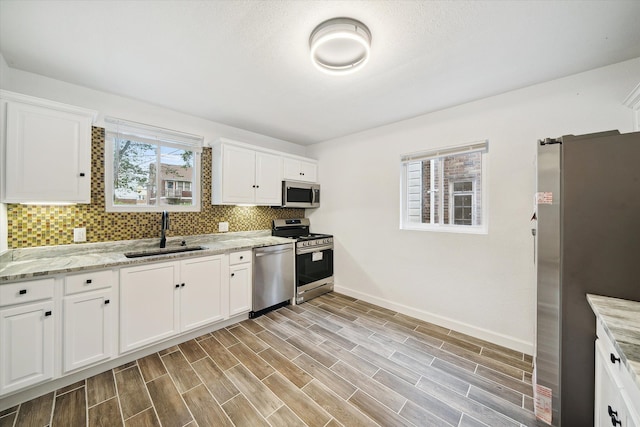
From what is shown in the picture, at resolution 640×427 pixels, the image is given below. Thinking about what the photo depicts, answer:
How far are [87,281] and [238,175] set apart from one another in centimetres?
184

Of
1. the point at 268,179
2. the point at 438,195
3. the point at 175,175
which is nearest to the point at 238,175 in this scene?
the point at 268,179

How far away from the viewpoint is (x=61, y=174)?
79.1 inches

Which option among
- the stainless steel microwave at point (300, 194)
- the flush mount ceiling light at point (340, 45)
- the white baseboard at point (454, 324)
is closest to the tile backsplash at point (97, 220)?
the stainless steel microwave at point (300, 194)

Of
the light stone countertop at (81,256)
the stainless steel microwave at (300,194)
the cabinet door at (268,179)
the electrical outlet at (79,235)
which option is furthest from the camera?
the stainless steel microwave at (300,194)

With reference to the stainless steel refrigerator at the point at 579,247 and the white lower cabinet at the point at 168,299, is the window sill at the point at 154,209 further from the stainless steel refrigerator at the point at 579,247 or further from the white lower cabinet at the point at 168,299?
the stainless steel refrigerator at the point at 579,247

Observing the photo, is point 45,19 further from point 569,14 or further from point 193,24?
point 569,14

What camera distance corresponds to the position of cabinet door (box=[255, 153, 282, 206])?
3408 mm

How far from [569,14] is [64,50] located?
136 inches

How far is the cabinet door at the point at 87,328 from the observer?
5.96 ft

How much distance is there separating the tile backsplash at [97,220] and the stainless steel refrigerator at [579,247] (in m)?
3.41

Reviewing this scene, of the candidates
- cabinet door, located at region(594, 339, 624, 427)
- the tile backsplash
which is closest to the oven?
the tile backsplash

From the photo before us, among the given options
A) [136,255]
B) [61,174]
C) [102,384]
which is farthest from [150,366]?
[61,174]

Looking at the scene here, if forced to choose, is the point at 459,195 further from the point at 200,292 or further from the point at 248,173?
the point at 200,292

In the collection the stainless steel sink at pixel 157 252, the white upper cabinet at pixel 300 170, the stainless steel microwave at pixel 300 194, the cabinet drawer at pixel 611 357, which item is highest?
the white upper cabinet at pixel 300 170
